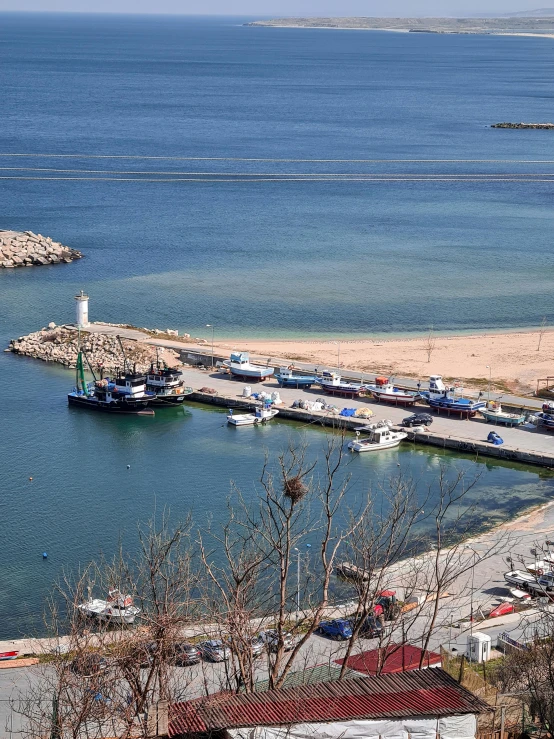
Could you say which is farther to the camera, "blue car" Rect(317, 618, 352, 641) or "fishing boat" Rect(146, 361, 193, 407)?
"fishing boat" Rect(146, 361, 193, 407)

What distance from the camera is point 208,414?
109 ft

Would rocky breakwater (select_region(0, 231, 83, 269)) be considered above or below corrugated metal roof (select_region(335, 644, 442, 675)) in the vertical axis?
above

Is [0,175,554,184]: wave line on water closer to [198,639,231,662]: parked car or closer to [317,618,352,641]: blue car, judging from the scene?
[317,618,352,641]: blue car

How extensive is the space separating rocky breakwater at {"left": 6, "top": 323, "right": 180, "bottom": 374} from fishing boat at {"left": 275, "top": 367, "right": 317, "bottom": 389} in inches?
140

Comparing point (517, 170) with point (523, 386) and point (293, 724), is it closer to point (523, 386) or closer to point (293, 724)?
point (523, 386)

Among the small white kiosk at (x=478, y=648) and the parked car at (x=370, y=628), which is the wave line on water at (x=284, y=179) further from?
the small white kiosk at (x=478, y=648)

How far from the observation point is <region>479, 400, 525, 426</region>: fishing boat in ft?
102

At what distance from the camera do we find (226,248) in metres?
53.4

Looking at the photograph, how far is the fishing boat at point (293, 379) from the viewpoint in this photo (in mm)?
34312

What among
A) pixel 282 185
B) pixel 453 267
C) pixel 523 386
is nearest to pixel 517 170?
pixel 282 185

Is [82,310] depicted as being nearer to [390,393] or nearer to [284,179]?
[390,393]

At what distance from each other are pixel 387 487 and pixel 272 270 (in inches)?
908

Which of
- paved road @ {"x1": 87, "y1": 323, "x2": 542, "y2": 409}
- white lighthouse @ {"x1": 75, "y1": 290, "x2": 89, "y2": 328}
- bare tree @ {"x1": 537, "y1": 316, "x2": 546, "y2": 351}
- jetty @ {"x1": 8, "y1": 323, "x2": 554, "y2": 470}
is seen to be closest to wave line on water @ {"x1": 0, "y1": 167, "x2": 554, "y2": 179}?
bare tree @ {"x1": 537, "y1": 316, "x2": 546, "y2": 351}

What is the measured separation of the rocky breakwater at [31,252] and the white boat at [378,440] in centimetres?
2355
